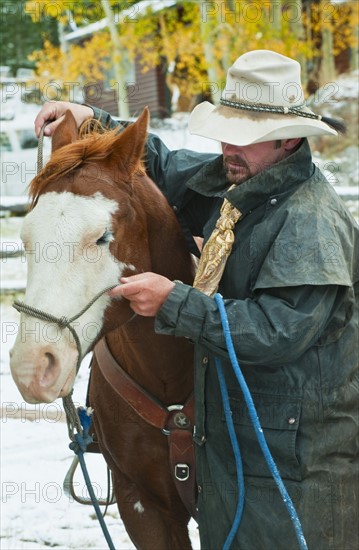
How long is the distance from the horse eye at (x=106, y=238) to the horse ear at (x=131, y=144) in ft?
0.84

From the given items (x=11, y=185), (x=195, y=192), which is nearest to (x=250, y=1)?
(x=11, y=185)

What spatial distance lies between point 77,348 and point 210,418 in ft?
1.75

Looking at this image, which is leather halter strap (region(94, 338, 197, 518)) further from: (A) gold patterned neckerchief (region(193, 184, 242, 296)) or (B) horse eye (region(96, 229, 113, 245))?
(B) horse eye (region(96, 229, 113, 245))

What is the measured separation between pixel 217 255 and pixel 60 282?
0.50m

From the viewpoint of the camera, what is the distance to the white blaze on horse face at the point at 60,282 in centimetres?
209

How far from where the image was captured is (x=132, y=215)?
2.39 m

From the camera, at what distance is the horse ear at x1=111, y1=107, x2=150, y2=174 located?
2.33 meters

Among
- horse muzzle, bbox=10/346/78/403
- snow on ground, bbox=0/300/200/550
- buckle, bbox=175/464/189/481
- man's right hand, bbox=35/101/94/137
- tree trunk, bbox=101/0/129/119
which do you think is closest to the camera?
horse muzzle, bbox=10/346/78/403

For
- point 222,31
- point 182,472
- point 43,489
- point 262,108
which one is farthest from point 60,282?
point 222,31

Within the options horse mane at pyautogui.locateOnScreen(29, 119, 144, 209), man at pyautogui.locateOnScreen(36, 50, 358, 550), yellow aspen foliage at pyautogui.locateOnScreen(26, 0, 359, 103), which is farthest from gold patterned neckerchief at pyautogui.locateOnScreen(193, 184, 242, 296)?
yellow aspen foliage at pyautogui.locateOnScreen(26, 0, 359, 103)

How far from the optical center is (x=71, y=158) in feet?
7.60

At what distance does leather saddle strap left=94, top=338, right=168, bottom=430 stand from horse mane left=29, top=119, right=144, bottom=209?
29.6 inches

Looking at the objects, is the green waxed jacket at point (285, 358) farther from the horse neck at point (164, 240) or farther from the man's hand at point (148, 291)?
the horse neck at point (164, 240)

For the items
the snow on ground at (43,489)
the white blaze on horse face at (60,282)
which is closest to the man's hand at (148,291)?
the white blaze on horse face at (60,282)
